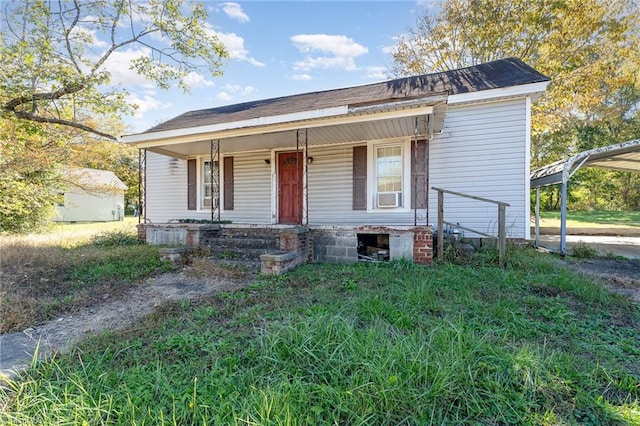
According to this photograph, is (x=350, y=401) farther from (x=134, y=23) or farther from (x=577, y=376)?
(x=134, y=23)

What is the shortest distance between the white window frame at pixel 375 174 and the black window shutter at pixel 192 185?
5530 millimetres

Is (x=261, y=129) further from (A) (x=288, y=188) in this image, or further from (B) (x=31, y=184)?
(B) (x=31, y=184)

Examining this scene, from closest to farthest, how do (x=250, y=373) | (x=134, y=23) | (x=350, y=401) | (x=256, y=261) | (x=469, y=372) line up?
(x=350, y=401)
(x=469, y=372)
(x=250, y=373)
(x=256, y=261)
(x=134, y=23)

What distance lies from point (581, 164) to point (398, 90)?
4.76 meters

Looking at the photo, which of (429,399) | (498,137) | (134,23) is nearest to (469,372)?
(429,399)

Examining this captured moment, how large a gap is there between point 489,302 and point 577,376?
1.49 metres

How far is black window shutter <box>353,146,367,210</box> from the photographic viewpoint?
297 inches

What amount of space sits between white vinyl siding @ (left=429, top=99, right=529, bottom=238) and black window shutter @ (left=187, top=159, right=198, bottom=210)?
7.04 m

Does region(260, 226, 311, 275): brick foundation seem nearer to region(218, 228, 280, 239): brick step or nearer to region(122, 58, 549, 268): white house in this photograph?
region(122, 58, 549, 268): white house

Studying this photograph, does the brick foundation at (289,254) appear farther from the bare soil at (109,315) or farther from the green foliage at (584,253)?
the green foliage at (584,253)

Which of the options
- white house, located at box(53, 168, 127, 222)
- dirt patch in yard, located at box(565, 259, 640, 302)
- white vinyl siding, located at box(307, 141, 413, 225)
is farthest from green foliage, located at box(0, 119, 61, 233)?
dirt patch in yard, located at box(565, 259, 640, 302)

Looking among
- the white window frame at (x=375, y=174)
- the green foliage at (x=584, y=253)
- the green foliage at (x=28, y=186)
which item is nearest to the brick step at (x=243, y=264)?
the white window frame at (x=375, y=174)

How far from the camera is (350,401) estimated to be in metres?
1.70

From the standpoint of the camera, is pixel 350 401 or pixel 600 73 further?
pixel 600 73
